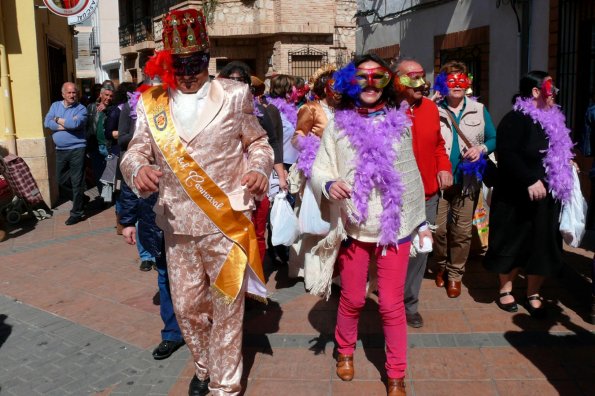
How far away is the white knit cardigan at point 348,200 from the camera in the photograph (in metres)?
3.42

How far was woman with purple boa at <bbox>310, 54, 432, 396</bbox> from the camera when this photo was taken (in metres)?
3.36

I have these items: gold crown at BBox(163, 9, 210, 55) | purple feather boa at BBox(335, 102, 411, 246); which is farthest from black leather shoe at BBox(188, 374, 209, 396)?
gold crown at BBox(163, 9, 210, 55)

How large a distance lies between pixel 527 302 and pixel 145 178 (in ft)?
11.0

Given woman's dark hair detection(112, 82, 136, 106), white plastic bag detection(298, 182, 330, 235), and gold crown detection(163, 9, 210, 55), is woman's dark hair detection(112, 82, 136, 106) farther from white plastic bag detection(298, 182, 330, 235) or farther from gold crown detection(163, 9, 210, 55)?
gold crown detection(163, 9, 210, 55)

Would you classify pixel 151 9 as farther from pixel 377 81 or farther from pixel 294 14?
pixel 377 81

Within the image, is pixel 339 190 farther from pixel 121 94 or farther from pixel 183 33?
pixel 121 94

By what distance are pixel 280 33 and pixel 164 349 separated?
2127 cm

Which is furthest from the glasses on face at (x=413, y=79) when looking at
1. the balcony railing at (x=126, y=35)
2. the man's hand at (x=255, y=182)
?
the balcony railing at (x=126, y=35)

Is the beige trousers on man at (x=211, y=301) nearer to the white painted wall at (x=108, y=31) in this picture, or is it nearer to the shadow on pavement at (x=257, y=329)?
the shadow on pavement at (x=257, y=329)

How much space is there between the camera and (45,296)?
5.60 meters

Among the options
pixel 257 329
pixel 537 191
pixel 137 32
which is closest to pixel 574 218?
pixel 537 191

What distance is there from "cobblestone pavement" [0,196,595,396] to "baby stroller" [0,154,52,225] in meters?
2.38

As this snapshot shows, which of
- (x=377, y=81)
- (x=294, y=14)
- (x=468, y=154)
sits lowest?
(x=468, y=154)

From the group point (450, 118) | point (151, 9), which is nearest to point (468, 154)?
point (450, 118)
